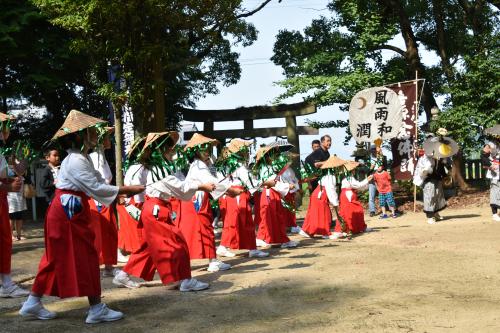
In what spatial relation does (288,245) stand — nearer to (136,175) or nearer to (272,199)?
(272,199)

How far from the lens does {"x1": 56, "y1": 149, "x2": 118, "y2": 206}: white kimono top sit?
5.43 m

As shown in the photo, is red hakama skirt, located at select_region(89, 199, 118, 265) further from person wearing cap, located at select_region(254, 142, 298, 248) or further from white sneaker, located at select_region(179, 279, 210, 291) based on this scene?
person wearing cap, located at select_region(254, 142, 298, 248)

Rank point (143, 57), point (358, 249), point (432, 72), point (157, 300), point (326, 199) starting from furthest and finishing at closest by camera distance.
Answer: point (432, 72), point (326, 199), point (143, 57), point (358, 249), point (157, 300)

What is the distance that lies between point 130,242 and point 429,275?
4279mm

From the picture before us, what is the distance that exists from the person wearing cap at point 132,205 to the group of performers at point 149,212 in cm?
1

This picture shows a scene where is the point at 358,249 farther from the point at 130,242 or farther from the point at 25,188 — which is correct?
the point at 25,188

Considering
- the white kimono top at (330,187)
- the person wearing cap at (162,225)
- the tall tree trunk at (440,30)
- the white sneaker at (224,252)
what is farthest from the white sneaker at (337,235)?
the tall tree trunk at (440,30)

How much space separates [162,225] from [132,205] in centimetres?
177

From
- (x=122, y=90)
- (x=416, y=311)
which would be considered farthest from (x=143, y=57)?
(x=416, y=311)

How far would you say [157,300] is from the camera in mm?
6395

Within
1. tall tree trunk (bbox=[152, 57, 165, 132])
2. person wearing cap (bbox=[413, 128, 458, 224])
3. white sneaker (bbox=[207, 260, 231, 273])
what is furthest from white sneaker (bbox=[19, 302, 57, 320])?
person wearing cap (bbox=[413, 128, 458, 224])

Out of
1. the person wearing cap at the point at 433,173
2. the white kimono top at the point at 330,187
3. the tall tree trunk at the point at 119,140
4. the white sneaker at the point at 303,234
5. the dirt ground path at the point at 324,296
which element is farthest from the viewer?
the person wearing cap at the point at 433,173

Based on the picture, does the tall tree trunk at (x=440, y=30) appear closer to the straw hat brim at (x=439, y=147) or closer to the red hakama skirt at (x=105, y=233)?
the straw hat brim at (x=439, y=147)

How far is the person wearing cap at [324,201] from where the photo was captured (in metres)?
11.3
